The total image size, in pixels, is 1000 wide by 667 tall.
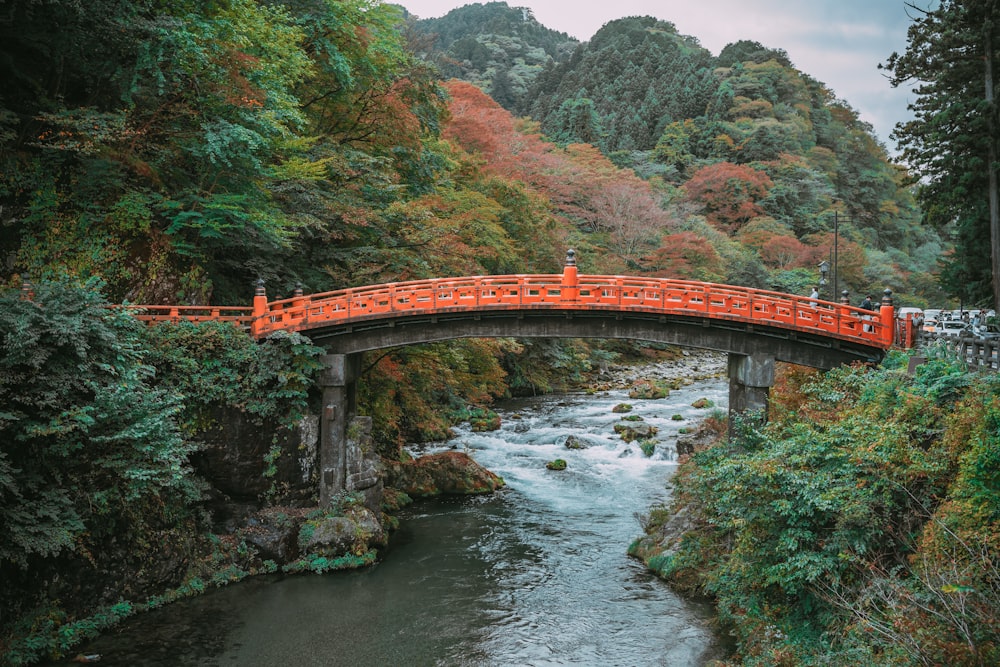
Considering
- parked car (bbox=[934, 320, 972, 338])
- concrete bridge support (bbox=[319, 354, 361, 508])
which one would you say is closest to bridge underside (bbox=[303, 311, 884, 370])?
concrete bridge support (bbox=[319, 354, 361, 508])

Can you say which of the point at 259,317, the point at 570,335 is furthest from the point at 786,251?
the point at 259,317

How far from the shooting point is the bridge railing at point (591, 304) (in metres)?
18.5

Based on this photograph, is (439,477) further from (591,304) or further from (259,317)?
Result: (591,304)

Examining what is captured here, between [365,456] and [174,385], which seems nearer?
[174,385]

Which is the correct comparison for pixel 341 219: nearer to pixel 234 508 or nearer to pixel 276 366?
pixel 276 366

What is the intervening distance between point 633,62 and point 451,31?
53571 mm

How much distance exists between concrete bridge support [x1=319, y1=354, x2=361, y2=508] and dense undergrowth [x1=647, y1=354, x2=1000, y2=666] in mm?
10092

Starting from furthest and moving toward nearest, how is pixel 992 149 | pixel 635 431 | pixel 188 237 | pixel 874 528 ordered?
pixel 635 431
pixel 992 149
pixel 188 237
pixel 874 528

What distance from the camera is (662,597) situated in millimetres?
16984

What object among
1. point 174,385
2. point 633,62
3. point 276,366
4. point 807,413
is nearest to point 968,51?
point 807,413

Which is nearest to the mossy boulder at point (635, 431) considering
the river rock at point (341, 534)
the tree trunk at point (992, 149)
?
the tree trunk at point (992, 149)

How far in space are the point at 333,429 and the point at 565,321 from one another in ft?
23.9

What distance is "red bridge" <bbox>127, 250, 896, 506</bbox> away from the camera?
18656mm

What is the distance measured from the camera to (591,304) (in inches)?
763
